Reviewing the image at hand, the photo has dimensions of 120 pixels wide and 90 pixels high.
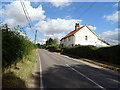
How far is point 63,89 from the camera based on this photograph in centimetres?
659

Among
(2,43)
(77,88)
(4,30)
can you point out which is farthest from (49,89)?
(4,30)

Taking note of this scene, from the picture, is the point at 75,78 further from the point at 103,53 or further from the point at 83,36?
the point at 83,36

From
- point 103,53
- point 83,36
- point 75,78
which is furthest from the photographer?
Answer: point 83,36

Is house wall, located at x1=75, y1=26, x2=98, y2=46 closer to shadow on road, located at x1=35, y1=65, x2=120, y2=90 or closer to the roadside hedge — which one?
the roadside hedge

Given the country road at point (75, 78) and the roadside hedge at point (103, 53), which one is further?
the roadside hedge at point (103, 53)

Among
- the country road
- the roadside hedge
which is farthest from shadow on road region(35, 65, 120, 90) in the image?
the roadside hedge

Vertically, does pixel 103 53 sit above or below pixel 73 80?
above

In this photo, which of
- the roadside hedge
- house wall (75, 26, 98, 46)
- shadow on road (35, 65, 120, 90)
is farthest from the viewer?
house wall (75, 26, 98, 46)

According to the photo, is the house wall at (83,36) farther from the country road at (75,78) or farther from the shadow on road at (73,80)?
the shadow on road at (73,80)

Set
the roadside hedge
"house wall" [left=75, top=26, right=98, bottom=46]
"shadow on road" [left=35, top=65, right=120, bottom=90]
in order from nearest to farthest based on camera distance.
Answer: "shadow on road" [left=35, top=65, right=120, bottom=90] → the roadside hedge → "house wall" [left=75, top=26, right=98, bottom=46]

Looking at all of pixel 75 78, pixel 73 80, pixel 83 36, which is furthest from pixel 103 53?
pixel 83 36

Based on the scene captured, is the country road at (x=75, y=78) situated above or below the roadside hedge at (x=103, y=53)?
below

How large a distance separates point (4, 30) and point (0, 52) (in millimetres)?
1882

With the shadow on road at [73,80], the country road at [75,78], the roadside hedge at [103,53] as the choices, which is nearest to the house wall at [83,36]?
the roadside hedge at [103,53]
